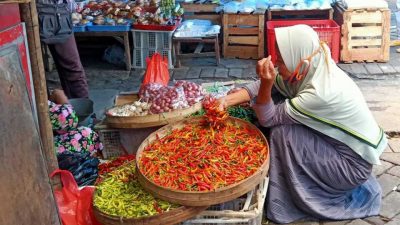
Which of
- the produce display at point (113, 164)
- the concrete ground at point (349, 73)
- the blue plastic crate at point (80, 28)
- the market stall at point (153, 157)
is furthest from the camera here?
the blue plastic crate at point (80, 28)

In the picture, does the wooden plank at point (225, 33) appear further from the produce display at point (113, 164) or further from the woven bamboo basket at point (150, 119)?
the produce display at point (113, 164)

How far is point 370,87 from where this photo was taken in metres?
6.38

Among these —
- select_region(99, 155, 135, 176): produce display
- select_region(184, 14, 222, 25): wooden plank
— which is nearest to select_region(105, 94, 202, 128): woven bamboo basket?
select_region(99, 155, 135, 176): produce display

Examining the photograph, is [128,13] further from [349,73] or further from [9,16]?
[9,16]

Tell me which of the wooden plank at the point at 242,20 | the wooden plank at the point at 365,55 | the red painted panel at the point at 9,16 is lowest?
the wooden plank at the point at 365,55

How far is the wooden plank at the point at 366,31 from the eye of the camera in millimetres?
7168

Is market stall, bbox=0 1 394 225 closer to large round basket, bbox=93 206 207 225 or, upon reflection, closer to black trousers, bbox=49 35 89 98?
large round basket, bbox=93 206 207 225

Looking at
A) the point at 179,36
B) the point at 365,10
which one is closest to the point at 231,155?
the point at 179,36

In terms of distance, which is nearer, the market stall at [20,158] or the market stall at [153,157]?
the market stall at [20,158]

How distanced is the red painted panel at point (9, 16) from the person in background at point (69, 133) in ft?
3.28

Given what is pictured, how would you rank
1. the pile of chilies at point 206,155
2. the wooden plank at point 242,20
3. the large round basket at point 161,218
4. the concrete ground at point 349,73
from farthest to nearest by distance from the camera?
the wooden plank at point 242,20, the concrete ground at point 349,73, the pile of chilies at point 206,155, the large round basket at point 161,218

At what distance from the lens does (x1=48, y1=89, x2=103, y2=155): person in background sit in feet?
14.0

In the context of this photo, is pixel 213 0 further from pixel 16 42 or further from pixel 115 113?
pixel 16 42

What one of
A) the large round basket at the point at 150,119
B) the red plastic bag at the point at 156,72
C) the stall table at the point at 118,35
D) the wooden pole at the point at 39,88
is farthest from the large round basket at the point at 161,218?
the stall table at the point at 118,35
